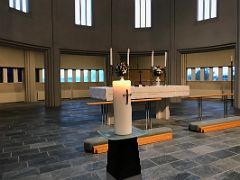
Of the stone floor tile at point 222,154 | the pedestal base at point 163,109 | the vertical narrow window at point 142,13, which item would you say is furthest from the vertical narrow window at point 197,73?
the stone floor tile at point 222,154

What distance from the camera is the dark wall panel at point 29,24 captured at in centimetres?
766

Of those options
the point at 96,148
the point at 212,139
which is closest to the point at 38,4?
the point at 96,148

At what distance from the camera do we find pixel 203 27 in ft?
32.6

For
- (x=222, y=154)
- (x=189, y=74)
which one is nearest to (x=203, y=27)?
(x=189, y=74)

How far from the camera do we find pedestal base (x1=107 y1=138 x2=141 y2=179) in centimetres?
167

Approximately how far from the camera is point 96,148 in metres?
3.47

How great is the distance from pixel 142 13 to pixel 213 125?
27.3 feet

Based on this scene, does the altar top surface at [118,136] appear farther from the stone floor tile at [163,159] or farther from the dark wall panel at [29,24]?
the dark wall panel at [29,24]

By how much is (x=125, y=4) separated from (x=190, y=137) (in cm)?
889

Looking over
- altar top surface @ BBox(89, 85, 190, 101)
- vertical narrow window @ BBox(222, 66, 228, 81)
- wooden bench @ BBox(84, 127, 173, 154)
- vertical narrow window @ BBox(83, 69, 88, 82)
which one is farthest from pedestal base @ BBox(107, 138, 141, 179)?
vertical narrow window @ BBox(83, 69, 88, 82)

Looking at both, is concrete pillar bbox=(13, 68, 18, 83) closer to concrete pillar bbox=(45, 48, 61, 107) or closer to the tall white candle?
concrete pillar bbox=(45, 48, 61, 107)

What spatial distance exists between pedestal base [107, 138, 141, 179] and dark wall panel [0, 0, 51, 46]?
735cm

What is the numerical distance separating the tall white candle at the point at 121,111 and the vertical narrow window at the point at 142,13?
1036cm

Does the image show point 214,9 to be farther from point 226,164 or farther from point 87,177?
point 87,177
